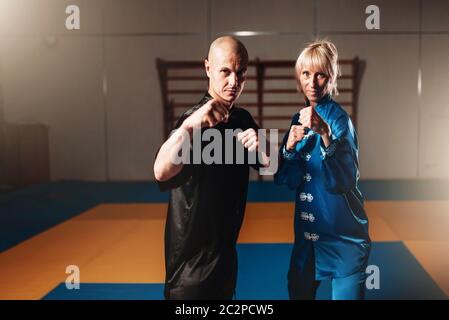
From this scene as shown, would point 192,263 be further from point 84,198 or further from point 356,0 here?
point 356,0

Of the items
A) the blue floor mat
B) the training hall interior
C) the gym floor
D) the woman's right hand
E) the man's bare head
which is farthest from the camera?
the training hall interior

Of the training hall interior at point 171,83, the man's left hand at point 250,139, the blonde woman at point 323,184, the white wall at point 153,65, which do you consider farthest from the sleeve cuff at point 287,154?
the white wall at point 153,65

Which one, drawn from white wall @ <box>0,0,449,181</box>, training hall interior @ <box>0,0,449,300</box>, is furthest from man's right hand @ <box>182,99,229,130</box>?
white wall @ <box>0,0,449,181</box>

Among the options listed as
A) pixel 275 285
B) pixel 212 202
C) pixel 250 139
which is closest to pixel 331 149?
pixel 250 139

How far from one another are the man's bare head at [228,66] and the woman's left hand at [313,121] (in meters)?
0.27

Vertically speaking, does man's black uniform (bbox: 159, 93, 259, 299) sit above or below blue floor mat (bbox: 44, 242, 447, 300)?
above

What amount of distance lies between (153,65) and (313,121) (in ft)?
25.4

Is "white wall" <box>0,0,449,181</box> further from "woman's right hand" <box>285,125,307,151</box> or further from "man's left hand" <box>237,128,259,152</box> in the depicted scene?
"man's left hand" <box>237,128,259,152</box>

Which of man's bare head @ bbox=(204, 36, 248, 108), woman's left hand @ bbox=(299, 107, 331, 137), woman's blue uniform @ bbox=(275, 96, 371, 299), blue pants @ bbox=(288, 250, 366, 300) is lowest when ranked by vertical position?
blue pants @ bbox=(288, 250, 366, 300)

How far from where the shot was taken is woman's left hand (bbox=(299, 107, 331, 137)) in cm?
183

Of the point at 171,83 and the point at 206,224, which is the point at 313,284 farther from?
the point at 171,83

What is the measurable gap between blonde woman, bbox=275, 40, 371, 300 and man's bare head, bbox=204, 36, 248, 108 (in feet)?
0.96

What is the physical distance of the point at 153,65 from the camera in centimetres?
921
